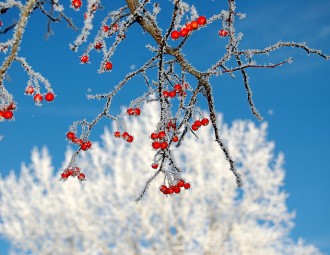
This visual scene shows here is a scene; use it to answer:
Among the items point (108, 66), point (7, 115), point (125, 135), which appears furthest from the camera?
point (125, 135)

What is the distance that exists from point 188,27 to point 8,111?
1.01 metres

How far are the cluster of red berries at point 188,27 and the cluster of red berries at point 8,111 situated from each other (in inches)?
35.6

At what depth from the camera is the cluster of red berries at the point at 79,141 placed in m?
2.65

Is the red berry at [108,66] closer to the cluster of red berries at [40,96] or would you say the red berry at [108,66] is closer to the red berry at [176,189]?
the cluster of red berries at [40,96]

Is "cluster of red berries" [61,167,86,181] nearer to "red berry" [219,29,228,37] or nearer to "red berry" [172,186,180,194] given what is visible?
"red berry" [172,186,180,194]

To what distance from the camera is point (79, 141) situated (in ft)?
8.75

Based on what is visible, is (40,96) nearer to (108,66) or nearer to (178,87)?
(108,66)

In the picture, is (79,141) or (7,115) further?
(79,141)

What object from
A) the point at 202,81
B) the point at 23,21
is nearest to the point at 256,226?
Answer: the point at 202,81

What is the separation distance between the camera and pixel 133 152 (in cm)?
1411

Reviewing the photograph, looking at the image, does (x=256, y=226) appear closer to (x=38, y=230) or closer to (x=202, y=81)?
(x=38, y=230)

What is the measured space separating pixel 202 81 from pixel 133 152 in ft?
39.1

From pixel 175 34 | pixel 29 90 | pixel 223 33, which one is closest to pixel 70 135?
pixel 29 90

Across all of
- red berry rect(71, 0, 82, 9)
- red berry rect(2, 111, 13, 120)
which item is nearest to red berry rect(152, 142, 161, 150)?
red berry rect(2, 111, 13, 120)
